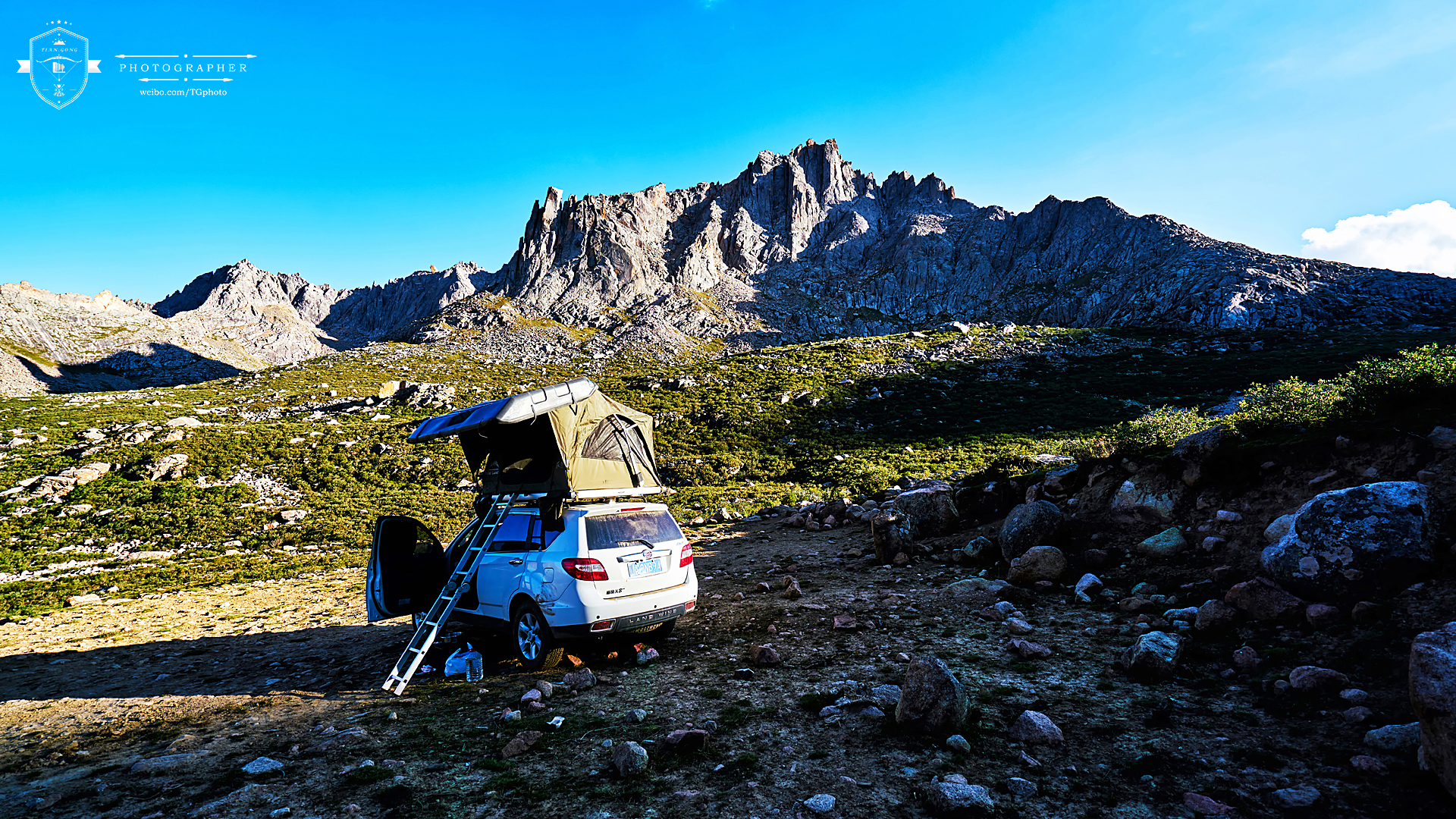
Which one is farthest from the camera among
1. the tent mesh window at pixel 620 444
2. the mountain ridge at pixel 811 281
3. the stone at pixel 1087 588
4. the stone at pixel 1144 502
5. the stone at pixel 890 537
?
the mountain ridge at pixel 811 281

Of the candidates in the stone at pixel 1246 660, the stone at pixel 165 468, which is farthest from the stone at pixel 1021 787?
the stone at pixel 165 468

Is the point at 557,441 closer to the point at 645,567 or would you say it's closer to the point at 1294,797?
the point at 645,567

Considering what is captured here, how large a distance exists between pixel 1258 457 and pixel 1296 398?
2.41 meters

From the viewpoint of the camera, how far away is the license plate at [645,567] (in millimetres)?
7648

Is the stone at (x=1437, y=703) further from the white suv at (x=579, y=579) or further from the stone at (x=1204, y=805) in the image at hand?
the white suv at (x=579, y=579)

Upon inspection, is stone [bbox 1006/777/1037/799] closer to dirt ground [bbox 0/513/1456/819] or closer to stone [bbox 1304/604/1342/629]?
dirt ground [bbox 0/513/1456/819]

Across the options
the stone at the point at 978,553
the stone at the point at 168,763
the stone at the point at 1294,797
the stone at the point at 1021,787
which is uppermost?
the stone at the point at 1294,797

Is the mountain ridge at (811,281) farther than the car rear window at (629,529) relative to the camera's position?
Yes

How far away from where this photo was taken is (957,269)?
155375 mm

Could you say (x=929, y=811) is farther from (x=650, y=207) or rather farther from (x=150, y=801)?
(x=650, y=207)

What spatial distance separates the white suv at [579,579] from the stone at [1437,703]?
6.92m

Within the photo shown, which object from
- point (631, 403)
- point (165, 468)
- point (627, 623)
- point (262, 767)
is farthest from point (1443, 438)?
point (631, 403)

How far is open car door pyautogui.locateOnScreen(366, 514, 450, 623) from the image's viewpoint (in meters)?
9.26

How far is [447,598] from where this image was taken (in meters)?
8.37
